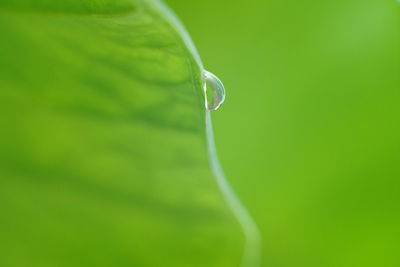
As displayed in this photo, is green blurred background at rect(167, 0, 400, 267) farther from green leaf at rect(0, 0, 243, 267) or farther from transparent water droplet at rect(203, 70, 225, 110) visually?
green leaf at rect(0, 0, 243, 267)

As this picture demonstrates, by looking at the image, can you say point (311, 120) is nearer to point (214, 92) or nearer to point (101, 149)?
point (214, 92)

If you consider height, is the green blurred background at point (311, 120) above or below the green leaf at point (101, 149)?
below

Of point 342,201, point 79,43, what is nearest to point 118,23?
point 79,43

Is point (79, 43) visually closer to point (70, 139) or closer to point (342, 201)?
point (70, 139)

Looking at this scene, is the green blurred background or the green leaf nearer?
the green leaf

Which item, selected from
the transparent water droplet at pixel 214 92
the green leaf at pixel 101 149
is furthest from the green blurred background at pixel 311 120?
the green leaf at pixel 101 149

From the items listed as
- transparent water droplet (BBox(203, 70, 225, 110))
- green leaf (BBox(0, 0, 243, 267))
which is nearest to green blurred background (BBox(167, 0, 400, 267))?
transparent water droplet (BBox(203, 70, 225, 110))

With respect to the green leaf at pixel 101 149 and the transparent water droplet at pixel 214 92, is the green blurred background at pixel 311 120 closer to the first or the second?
the transparent water droplet at pixel 214 92
